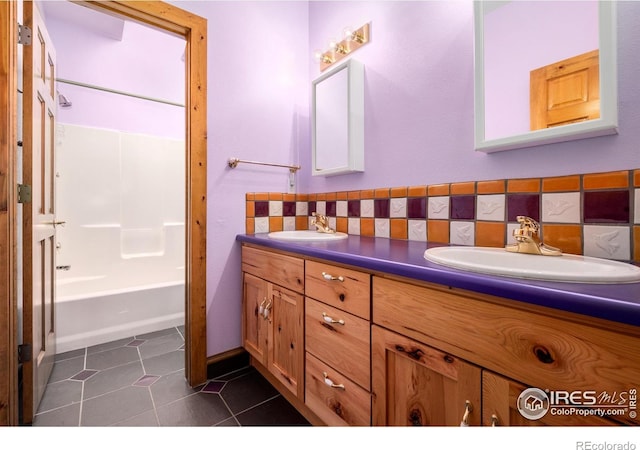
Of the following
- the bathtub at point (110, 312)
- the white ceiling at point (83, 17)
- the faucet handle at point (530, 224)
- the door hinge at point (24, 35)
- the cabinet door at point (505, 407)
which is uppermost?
A: the white ceiling at point (83, 17)

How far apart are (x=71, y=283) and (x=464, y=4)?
337cm

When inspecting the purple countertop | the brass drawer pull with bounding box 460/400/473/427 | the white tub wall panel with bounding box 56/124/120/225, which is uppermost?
the white tub wall panel with bounding box 56/124/120/225

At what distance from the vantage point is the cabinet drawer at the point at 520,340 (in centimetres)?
48

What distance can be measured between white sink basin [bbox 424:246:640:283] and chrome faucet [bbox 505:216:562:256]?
15 millimetres

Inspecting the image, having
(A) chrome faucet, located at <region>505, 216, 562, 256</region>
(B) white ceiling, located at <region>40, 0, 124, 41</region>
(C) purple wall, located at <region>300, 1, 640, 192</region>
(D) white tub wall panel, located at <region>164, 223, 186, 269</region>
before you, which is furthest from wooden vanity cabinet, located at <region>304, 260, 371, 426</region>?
(B) white ceiling, located at <region>40, 0, 124, 41</region>

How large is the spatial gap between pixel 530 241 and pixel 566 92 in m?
0.51

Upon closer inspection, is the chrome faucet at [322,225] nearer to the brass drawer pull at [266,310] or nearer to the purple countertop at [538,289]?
the brass drawer pull at [266,310]

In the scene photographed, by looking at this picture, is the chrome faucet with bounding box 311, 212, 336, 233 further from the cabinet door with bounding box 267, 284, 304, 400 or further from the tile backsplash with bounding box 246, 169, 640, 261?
the cabinet door with bounding box 267, 284, 304, 400

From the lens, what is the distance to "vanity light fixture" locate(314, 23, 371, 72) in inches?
64.6

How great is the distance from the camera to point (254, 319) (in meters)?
1.62

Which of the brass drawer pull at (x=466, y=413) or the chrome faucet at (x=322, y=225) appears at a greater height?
the chrome faucet at (x=322, y=225)

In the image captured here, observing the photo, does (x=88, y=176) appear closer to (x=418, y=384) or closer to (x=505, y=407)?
(x=418, y=384)

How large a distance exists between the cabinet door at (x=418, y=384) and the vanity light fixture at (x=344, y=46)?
159cm

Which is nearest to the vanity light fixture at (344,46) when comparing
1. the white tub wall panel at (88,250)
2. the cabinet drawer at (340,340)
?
the cabinet drawer at (340,340)
